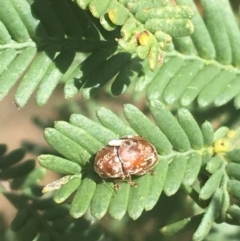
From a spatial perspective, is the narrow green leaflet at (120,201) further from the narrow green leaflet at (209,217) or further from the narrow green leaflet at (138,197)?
the narrow green leaflet at (209,217)

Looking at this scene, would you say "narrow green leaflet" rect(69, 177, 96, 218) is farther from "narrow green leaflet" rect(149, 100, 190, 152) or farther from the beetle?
"narrow green leaflet" rect(149, 100, 190, 152)

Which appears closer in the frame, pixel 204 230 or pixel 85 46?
pixel 204 230

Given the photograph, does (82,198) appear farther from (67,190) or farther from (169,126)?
(169,126)

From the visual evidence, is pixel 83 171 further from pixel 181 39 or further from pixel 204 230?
pixel 181 39

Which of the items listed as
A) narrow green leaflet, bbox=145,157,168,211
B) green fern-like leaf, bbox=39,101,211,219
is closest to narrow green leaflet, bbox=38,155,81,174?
green fern-like leaf, bbox=39,101,211,219

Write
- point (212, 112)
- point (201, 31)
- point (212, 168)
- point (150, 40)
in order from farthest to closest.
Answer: point (212, 112) < point (201, 31) < point (212, 168) < point (150, 40)

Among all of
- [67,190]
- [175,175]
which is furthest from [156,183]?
[67,190]

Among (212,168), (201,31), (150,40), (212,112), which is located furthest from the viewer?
(212,112)

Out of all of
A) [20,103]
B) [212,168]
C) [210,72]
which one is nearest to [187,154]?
[212,168]

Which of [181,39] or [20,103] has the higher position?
[20,103]
